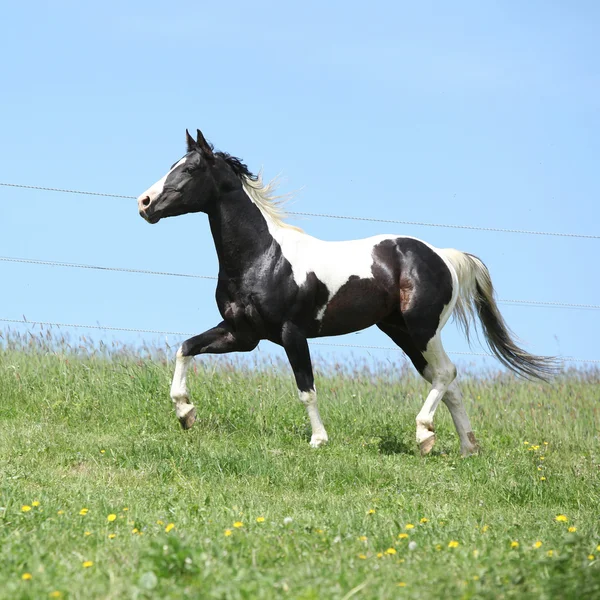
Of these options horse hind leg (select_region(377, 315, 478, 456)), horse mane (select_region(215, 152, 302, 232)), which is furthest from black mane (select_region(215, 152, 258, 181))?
horse hind leg (select_region(377, 315, 478, 456))

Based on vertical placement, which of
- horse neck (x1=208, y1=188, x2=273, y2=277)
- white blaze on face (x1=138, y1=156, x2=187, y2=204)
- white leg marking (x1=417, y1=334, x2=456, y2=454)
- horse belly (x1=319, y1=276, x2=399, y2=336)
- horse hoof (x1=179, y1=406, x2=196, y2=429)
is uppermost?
white blaze on face (x1=138, y1=156, x2=187, y2=204)

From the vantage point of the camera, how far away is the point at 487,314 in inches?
399

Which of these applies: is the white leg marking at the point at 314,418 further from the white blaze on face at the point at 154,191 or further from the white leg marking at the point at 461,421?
the white blaze on face at the point at 154,191

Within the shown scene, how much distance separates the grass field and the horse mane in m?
2.15

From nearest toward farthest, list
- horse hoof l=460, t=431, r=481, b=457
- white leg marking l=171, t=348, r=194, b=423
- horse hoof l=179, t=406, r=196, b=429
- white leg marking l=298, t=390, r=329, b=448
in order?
white leg marking l=298, t=390, r=329, b=448 < white leg marking l=171, t=348, r=194, b=423 < horse hoof l=179, t=406, r=196, b=429 < horse hoof l=460, t=431, r=481, b=457

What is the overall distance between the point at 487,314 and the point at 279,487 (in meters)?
3.64

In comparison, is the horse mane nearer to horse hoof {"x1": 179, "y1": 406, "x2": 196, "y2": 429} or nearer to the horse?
the horse

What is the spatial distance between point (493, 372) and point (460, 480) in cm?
577

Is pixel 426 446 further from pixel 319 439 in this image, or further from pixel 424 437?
pixel 319 439

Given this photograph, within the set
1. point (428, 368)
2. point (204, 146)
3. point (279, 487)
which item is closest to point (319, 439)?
point (428, 368)

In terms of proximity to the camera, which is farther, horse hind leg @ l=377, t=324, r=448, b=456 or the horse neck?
horse hind leg @ l=377, t=324, r=448, b=456

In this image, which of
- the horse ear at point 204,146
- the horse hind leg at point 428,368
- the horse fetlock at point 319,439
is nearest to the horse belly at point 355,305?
the horse hind leg at point 428,368

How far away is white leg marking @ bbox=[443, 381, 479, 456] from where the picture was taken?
9.55 m

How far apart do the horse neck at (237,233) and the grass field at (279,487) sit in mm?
1700
